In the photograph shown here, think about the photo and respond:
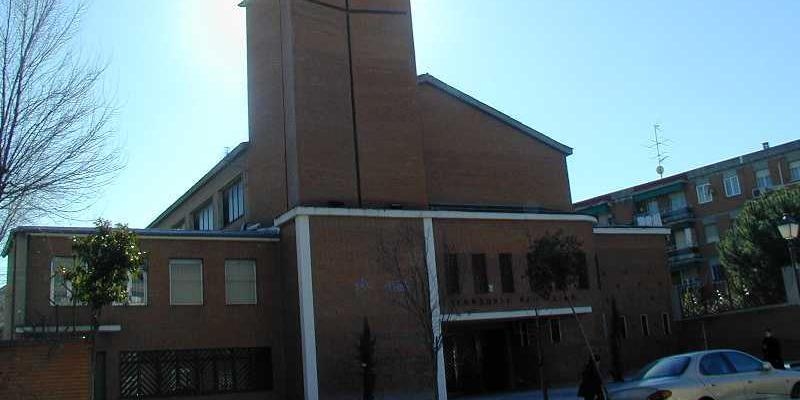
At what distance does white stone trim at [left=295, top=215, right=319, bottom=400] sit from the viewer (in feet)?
86.2

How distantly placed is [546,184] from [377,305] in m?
12.3

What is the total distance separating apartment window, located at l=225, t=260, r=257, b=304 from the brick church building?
5 cm

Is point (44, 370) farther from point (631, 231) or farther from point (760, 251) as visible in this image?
point (760, 251)

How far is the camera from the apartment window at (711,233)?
57312 mm

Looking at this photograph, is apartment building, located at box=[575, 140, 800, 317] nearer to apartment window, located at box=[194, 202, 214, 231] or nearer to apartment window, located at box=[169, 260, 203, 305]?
apartment window, located at box=[194, 202, 214, 231]

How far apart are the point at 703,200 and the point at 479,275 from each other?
3312 centimetres

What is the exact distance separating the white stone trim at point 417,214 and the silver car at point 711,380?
1447 cm

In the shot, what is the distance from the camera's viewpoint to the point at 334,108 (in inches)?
1200

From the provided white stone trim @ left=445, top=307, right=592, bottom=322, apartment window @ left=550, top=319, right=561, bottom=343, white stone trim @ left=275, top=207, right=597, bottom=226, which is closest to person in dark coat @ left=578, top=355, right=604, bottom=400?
white stone trim @ left=445, top=307, right=592, bottom=322

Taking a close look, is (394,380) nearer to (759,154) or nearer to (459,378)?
(459,378)

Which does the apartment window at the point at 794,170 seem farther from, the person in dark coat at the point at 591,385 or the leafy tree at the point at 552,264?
the person in dark coat at the point at 591,385

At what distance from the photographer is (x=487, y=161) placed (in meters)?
35.6

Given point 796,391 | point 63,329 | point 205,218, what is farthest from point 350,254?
point 796,391

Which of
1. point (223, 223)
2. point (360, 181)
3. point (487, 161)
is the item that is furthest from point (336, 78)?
point (223, 223)
